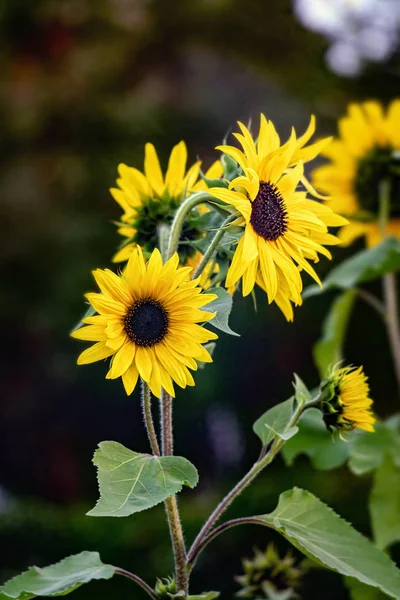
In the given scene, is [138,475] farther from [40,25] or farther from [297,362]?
[40,25]

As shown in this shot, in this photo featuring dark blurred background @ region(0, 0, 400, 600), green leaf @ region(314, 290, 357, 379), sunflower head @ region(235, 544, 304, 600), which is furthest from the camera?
dark blurred background @ region(0, 0, 400, 600)

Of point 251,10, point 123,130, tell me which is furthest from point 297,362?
point 251,10

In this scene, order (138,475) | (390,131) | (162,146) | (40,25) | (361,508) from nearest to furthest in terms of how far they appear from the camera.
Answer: (138,475)
(390,131)
(361,508)
(162,146)
(40,25)

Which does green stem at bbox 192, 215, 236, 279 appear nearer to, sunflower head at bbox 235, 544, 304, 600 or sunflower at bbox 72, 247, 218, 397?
sunflower at bbox 72, 247, 218, 397

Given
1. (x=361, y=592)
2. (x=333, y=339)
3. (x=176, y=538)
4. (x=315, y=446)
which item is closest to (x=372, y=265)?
(x=333, y=339)

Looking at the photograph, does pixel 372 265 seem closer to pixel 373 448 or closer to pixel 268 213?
pixel 373 448

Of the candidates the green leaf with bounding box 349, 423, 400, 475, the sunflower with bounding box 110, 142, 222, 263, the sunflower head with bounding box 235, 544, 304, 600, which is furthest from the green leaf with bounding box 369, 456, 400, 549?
the sunflower with bounding box 110, 142, 222, 263

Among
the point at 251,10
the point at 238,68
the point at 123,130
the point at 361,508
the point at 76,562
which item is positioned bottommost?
the point at 361,508
